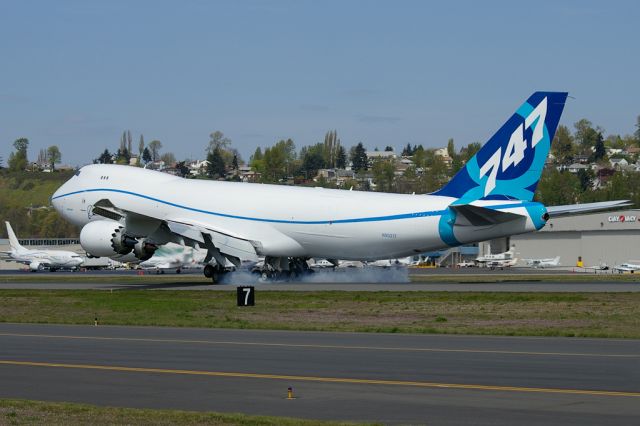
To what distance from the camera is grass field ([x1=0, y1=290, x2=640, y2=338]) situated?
3200cm

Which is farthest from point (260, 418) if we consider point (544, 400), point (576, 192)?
point (576, 192)

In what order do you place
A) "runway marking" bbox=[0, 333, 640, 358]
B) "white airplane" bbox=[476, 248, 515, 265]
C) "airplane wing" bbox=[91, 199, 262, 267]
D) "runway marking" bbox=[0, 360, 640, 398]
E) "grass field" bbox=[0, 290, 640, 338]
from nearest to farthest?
"runway marking" bbox=[0, 360, 640, 398]
"runway marking" bbox=[0, 333, 640, 358]
"grass field" bbox=[0, 290, 640, 338]
"airplane wing" bbox=[91, 199, 262, 267]
"white airplane" bbox=[476, 248, 515, 265]

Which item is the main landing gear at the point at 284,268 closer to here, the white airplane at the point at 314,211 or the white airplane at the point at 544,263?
the white airplane at the point at 314,211

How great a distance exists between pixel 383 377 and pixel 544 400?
13.3 feet

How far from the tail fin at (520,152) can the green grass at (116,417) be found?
1410 inches

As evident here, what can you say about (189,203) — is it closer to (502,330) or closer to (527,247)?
(502,330)

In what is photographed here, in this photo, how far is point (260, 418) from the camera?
16094 millimetres

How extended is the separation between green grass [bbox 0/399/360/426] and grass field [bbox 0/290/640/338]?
14970 millimetres

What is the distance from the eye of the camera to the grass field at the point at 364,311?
32.0 metres

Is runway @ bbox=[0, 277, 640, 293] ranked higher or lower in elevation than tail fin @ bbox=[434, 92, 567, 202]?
lower

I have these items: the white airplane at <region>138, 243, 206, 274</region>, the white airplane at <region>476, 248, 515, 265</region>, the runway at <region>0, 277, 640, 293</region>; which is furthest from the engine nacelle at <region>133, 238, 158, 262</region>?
the white airplane at <region>476, 248, 515, 265</region>

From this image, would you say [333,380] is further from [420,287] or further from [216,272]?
[216,272]

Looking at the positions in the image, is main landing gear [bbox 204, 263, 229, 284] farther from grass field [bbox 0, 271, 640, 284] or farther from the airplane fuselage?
grass field [bbox 0, 271, 640, 284]

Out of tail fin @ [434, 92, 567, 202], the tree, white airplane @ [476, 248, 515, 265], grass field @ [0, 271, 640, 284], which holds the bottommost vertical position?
grass field @ [0, 271, 640, 284]
